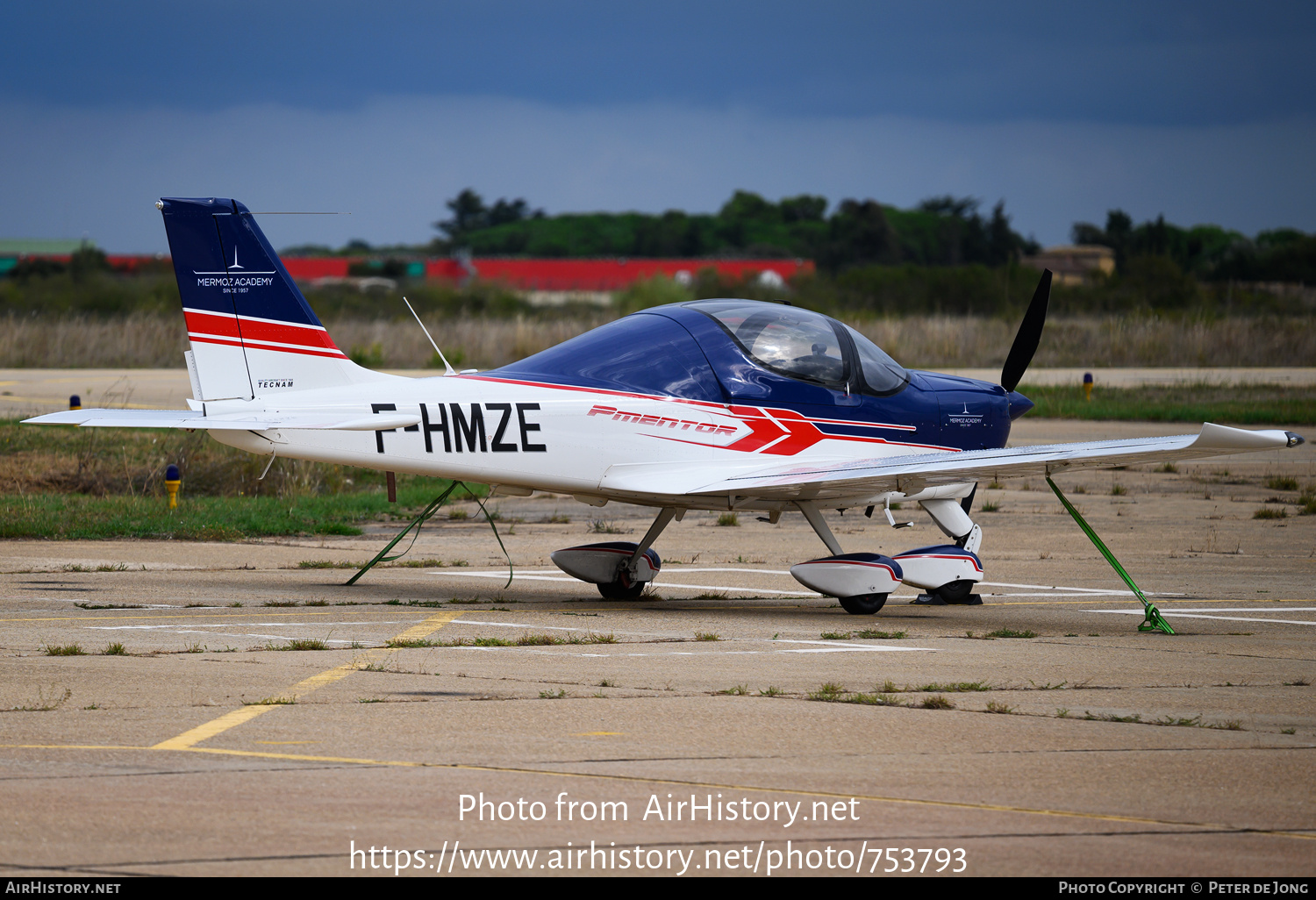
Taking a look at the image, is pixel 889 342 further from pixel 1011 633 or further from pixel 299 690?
pixel 299 690

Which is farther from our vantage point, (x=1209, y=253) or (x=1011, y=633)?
(x=1209, y=253)

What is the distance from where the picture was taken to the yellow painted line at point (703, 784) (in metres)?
5.61

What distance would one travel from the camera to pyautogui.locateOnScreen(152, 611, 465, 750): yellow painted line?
6773 mm

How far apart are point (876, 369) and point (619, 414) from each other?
7.85ft

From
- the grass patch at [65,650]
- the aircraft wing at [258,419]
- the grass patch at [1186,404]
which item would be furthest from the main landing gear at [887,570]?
the grass patch at [1186,404]

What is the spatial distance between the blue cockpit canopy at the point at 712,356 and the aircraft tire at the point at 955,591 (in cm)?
177

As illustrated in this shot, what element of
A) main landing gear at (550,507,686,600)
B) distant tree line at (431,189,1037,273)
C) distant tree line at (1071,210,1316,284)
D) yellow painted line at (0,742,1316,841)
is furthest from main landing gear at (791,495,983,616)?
distant tree line at (431,189,1037,273)

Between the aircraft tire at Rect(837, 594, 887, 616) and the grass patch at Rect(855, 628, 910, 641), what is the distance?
72 centimetres

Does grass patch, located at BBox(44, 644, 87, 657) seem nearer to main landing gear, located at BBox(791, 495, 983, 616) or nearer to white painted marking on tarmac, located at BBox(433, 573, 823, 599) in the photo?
white painted marking on tarmac, located at BBox(433, 573, 823, 599)

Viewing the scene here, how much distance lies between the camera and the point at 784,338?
38.0 ft

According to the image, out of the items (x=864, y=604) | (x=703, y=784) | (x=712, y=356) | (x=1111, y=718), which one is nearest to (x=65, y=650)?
(x=703, y=784)

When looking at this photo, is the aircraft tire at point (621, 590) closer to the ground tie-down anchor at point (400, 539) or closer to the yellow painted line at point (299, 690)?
the ground tie-down anchor at point (400, 539)
